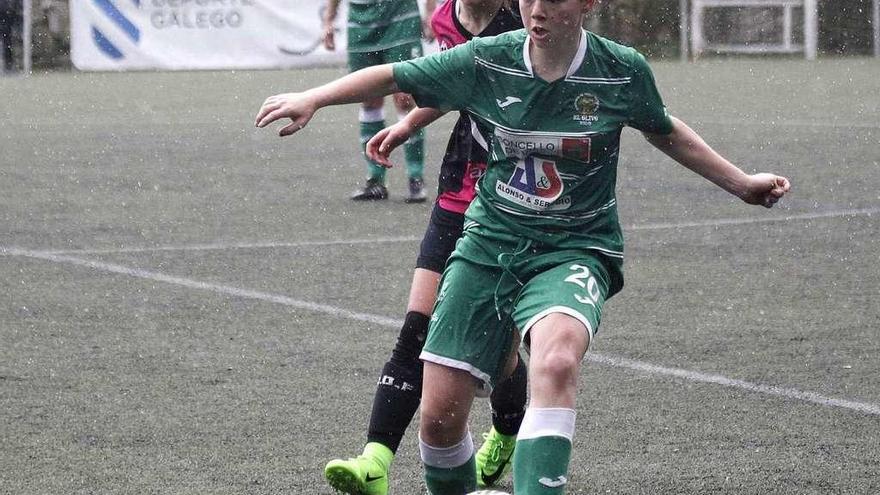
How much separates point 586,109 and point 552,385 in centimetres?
76

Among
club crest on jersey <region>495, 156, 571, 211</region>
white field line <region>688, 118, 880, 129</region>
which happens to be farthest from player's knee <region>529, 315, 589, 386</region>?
white field line <region>688, 118, 880, 129</region>

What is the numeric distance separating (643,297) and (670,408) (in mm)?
2073

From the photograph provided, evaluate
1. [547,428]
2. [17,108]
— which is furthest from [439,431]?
[17,108]

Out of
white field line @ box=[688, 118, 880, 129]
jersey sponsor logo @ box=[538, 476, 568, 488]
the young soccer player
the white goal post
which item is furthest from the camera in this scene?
the white goal post

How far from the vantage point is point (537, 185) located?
405 cm

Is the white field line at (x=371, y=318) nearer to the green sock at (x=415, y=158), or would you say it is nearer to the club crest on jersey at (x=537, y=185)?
the club crest on jersey at (x=537, y=185)

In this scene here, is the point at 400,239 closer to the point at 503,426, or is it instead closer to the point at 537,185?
the point at 503,426

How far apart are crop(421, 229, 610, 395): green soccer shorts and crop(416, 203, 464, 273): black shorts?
0.61 meters

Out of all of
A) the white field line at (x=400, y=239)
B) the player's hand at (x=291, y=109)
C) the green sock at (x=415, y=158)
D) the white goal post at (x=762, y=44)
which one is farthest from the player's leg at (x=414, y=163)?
the white goal post at (x=762, y=44)

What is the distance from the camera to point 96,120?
17.1 m

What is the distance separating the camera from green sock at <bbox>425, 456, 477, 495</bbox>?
4.25 metres

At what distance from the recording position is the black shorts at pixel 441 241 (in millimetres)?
4676

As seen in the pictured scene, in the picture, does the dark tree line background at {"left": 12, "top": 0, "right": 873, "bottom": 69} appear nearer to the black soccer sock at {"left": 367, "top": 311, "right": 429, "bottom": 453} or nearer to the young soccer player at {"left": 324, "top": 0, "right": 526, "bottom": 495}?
the young soccer player at {"left": 324, "top": 0, "right": 526, "bottom": 495}

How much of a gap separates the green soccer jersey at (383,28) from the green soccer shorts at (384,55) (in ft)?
0.10
